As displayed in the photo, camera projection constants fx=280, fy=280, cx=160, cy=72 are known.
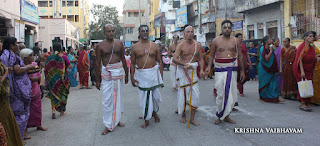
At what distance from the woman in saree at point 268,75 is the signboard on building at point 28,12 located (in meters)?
14.7

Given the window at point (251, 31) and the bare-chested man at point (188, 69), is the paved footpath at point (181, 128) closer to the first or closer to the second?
the bare-chested man at point (188, 69)

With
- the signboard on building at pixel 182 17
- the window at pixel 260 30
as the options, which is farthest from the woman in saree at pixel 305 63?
the signboard on building at pixel 182 17

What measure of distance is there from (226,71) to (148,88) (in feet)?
4.94

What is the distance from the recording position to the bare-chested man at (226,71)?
17.0 ft

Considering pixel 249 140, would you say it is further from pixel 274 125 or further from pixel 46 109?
pixel 46 109

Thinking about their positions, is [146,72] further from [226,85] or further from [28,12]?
[28,12]

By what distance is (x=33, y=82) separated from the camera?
5.16 metres

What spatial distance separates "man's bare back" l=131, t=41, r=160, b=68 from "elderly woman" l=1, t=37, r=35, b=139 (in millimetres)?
1892

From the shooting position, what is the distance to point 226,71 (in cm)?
526

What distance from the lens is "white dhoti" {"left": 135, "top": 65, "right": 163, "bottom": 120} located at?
531cm

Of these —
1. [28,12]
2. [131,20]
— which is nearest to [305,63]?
[28,12]

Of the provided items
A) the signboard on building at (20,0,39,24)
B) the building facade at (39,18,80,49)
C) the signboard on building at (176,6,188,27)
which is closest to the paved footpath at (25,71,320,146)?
the signboard on building at (20,0,39,24)

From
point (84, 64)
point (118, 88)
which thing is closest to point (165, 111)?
point (118, 88)

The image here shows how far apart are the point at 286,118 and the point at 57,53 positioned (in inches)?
199
